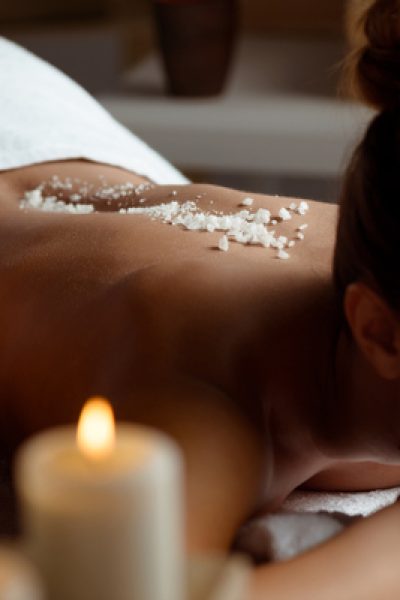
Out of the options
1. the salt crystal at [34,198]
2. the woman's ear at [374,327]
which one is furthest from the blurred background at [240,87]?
the woman's ear at [374,327]

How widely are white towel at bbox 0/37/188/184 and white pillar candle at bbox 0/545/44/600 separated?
1.11 m

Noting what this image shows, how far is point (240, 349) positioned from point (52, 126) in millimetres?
721

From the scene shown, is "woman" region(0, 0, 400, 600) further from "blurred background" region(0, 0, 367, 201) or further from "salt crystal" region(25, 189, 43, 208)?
"blurred background" region(0, 0, 367, 201)

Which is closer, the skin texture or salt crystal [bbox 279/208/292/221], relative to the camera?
the skin texture

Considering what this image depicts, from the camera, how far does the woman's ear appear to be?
3.08 ft

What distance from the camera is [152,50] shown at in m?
3.34

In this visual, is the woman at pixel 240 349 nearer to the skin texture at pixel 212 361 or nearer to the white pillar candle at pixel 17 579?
the skin texture at pixel 212 361

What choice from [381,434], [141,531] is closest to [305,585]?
[381,434]

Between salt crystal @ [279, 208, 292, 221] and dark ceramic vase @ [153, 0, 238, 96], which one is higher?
salt crystal @ [279, 208, 292, 221]

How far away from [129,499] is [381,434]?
0.64m

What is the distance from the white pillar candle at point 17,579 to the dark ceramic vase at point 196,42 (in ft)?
7.44

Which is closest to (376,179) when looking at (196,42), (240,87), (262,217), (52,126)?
(262,217)

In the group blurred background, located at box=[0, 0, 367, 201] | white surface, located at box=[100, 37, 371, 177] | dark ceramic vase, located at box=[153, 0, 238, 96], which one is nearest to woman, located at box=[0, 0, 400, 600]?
blurred background, located at box=[0, 0, 367, 201]

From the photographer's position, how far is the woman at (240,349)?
899mm
